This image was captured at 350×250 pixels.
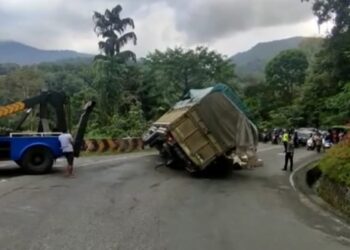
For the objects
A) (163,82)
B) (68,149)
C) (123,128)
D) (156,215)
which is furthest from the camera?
(163,82)

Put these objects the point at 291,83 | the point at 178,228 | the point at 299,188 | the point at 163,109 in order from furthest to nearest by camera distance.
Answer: the point at 291,83 → the point at 163,109 → the point at 299,188 → the point at 178,228

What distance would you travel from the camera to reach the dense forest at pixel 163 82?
4269 centimetres

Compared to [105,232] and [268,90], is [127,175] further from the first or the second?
[268,90]

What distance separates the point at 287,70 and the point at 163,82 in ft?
134

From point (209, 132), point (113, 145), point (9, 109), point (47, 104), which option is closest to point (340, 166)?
point (209, 132)

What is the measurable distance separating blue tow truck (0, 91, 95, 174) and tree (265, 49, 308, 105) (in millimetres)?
70273

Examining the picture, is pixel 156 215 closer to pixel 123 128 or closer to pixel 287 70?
pixel 123 128

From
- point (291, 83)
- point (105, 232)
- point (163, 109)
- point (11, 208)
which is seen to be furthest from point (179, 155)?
point (291, 83)

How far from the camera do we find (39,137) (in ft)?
61.9

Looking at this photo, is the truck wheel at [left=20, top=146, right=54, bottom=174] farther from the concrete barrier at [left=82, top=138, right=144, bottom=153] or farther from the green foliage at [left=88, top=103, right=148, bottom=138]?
the green foliage at [left=88, top=103, right=148, bottom=138]

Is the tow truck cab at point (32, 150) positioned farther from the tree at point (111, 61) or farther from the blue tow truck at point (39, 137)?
the tree at point (111, 61)

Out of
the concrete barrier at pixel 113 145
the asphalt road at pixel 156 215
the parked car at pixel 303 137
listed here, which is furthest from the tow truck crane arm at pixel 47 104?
the parked car at pixel 303 137

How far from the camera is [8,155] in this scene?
18469 mm

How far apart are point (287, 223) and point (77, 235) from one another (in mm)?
4300
